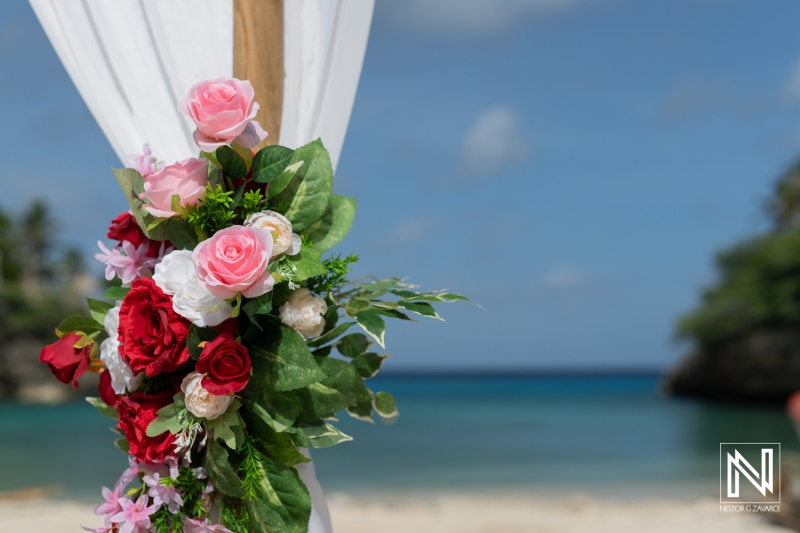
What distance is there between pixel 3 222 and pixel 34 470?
17318 mm

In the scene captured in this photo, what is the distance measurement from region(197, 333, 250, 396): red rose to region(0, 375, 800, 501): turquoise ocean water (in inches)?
258

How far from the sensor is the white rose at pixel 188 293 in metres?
1.17

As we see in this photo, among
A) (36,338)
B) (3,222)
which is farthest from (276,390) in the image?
(3,222)

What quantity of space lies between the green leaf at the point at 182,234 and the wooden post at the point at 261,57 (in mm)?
309

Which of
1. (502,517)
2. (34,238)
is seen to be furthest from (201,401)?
(34,238)

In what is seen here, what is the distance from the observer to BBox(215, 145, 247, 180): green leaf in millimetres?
1242

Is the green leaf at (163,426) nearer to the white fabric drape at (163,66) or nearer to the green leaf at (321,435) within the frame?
the green leaf at (321,435)

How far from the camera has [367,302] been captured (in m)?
1.31

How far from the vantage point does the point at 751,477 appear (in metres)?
6.76

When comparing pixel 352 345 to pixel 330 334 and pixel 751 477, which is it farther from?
pixel 751 477

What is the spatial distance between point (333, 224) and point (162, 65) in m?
0.56

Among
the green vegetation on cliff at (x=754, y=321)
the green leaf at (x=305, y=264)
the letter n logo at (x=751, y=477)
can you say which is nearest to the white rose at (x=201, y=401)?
the green leaf at (x=305, y=264)

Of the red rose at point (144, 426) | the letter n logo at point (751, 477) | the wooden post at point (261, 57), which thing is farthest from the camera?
the letter n logo at point (751, 477)

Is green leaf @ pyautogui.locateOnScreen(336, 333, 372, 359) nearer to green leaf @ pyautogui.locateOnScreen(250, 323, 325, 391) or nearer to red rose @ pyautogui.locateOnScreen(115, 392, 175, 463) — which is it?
green leaf @ pyautogui.locateOnScreen(250, 323, 325, 391)
